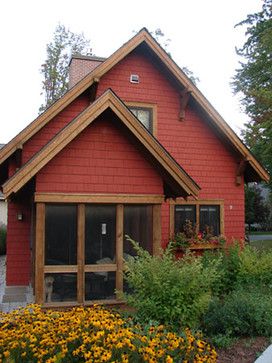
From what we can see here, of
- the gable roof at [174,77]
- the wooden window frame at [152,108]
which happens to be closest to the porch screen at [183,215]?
the gable roof at [174,77]

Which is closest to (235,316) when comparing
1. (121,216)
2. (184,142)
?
(121,216)

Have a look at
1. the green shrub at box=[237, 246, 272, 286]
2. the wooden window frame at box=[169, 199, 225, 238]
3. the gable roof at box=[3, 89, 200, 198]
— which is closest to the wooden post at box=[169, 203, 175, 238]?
the wooden window frame at box=[169, 199, 225, 238]

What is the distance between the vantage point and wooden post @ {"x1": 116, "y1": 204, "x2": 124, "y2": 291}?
942 cm

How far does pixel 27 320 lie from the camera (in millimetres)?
5785

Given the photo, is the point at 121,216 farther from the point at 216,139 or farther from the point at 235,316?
the point at 216,139

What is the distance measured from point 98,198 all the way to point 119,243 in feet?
3.45

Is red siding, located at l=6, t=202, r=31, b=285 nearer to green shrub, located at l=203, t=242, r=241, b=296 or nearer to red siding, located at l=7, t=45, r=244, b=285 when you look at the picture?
red siding, located at l=7, t=45, r=244, b=285

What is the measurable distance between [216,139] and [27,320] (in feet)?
32.2

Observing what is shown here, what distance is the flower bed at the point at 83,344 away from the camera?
4648 millimetres

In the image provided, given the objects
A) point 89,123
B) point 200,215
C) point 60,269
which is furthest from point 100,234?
point 200,215

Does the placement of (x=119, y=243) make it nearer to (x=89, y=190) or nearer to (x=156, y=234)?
(x=156, y=234)

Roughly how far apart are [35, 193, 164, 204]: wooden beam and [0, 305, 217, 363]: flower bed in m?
3.67

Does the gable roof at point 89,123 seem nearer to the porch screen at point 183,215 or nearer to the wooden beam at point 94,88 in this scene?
the wooden beam at point 94,88

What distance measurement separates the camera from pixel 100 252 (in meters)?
9.46
